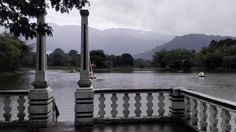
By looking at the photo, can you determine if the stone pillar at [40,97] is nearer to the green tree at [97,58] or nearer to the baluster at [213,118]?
the baluster at [213,118]

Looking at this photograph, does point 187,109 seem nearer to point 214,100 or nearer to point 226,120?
point 214,100

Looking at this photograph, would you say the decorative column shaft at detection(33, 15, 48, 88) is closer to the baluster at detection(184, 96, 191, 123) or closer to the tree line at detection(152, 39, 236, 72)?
the baluster at detection(184, 96, 191, 123)

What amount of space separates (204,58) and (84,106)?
103 meters

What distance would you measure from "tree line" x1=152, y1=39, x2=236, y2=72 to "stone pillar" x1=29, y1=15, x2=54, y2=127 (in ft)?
304

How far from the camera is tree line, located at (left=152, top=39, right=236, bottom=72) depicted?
328 ft

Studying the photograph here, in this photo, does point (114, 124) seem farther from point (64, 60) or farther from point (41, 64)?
point (64, 60)

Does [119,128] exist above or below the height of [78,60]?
below

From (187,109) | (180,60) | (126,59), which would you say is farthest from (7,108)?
(126,59)

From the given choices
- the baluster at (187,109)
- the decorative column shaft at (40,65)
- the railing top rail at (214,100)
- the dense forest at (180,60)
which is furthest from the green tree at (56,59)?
the railing top rail at (214,100)

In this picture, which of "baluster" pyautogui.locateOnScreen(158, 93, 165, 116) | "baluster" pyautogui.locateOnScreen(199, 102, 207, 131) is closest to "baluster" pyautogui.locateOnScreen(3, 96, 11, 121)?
"baluster" pyautogui.locateOnScreen(158, 93, 165, 116)

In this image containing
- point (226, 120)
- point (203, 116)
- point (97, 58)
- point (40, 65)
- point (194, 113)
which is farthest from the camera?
point (97, 58)

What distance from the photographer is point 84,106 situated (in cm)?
817

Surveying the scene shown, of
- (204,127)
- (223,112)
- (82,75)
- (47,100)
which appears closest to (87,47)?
(82,75)

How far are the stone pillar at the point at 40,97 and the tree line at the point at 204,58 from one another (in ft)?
304
